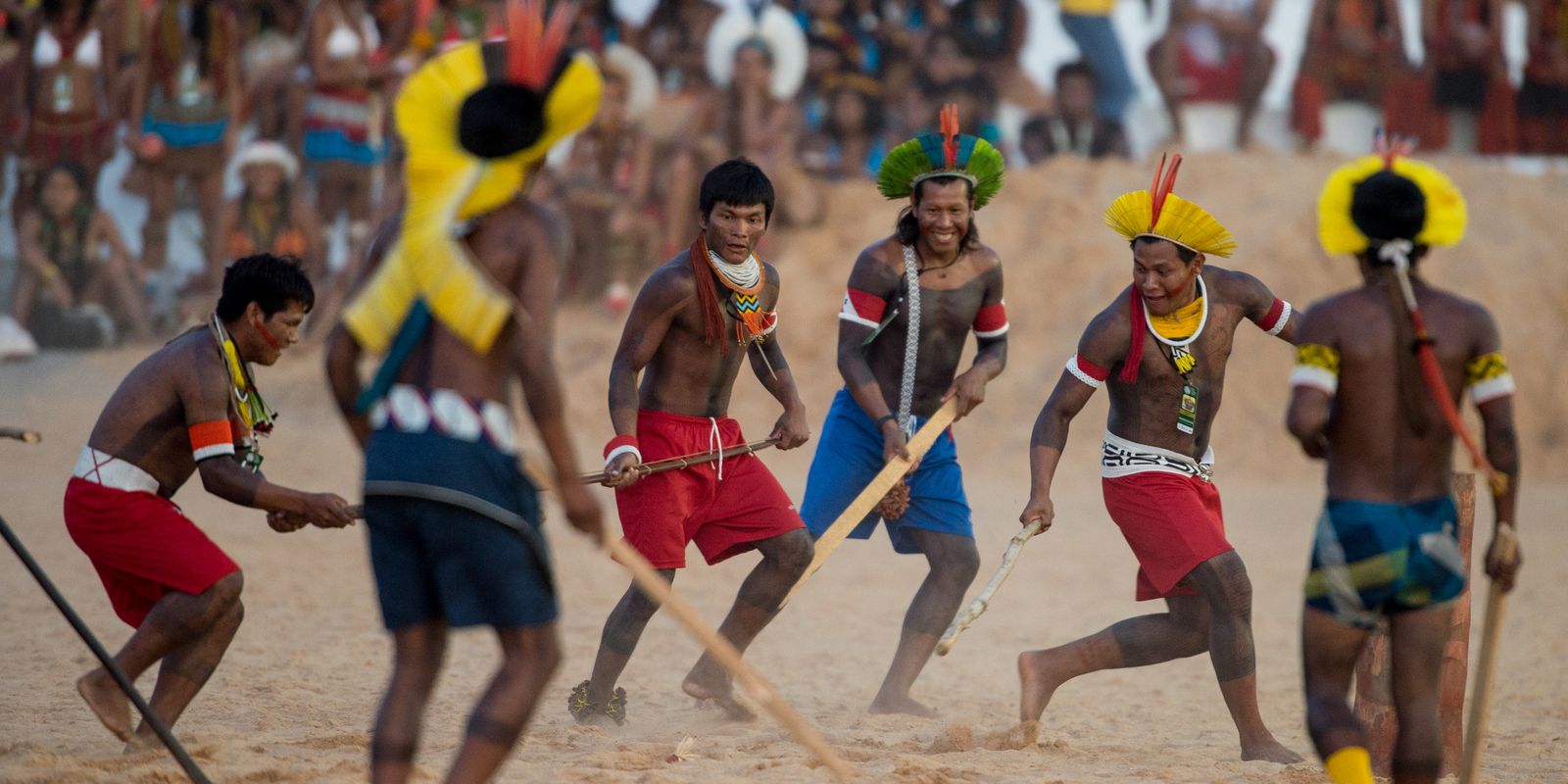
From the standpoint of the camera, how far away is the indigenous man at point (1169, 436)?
15.8 ft

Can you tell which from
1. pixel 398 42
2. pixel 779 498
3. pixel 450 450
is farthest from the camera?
pixel 398 42

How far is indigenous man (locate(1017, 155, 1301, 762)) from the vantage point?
190 inches

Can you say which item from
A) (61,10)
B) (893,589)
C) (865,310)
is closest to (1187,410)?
(865,310)

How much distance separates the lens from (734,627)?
5348mm

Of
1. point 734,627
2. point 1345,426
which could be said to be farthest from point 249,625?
point 1345,426

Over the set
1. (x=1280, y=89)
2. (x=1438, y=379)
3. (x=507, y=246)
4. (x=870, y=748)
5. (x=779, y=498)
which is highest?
(x=1280, y=89)

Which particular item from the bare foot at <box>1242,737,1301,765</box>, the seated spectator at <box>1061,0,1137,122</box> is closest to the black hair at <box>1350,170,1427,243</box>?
the bare foot at <box>1242,737,1301,765</box>

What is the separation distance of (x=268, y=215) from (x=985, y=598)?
9797mm

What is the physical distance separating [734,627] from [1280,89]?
10504 millimetres

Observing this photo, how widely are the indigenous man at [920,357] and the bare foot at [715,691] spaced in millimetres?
558

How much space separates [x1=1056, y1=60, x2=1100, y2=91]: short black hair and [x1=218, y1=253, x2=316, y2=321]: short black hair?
10258 millimetres

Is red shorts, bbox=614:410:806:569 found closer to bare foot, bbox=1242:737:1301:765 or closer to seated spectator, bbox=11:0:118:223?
bare foot, bbox=1242:737:1301:765

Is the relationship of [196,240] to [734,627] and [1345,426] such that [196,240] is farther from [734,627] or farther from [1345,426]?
[1345,426]

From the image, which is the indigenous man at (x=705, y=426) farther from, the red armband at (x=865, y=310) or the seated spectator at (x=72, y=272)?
the seated spectator at (x=72, y=272)
